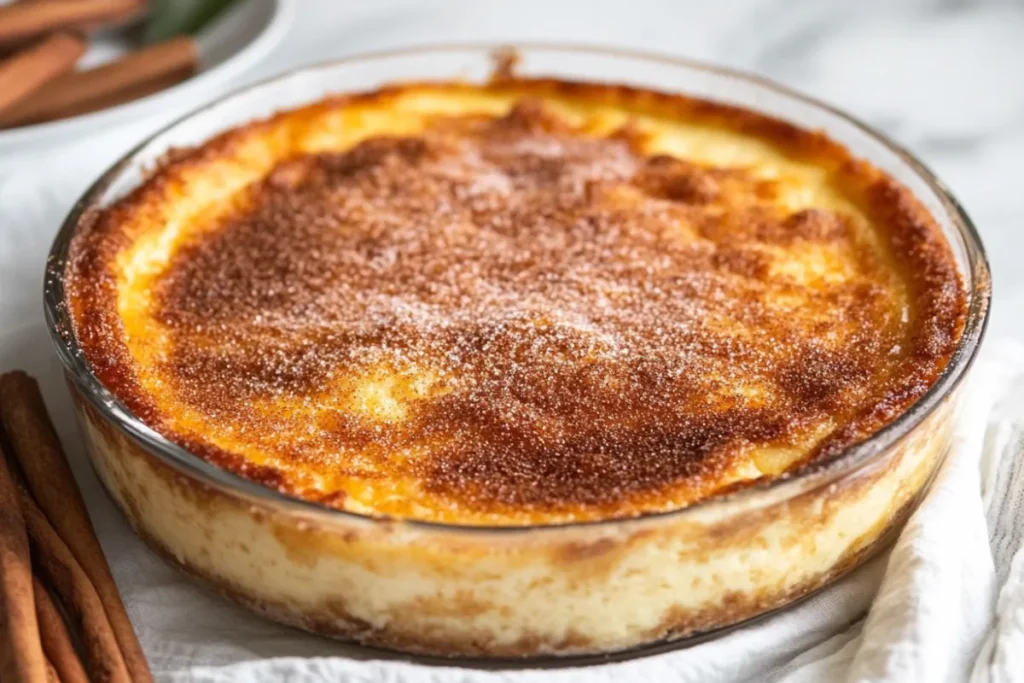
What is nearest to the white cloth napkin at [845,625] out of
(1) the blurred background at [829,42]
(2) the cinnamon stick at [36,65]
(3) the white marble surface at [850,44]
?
(2) the cinnamon stick at [36,65]

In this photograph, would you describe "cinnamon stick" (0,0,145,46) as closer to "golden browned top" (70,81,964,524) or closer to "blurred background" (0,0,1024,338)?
"blurred background" (0,0,1024,338)

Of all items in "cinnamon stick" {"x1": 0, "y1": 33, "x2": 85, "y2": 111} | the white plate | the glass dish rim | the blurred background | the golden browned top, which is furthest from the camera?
the blurred background

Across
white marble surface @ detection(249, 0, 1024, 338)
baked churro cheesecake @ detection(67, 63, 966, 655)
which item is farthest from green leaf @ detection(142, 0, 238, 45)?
baked churro cheesecake @ detection(67, 63, 966, 655)

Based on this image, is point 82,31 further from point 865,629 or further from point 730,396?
point 865,629

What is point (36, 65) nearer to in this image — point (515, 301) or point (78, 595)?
point (515, 301)

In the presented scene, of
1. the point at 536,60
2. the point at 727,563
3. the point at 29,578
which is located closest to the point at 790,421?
the point at 727,563

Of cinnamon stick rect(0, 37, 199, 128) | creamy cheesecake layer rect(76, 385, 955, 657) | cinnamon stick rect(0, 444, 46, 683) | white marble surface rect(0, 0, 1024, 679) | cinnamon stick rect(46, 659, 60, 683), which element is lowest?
cinnamon stick rect(46, 659, 60, 683)

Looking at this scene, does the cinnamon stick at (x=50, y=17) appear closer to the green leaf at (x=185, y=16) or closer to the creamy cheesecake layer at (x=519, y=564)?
the green leaf at (x=185, y=16)
